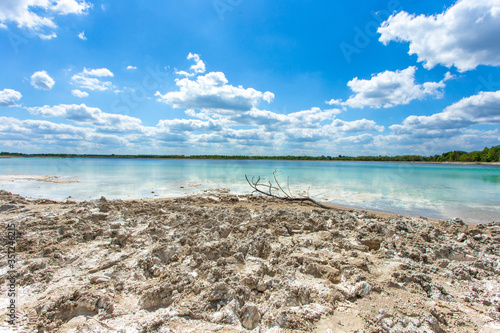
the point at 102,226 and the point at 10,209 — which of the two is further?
the point at 10,209

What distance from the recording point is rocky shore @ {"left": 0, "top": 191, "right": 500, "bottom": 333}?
2703 mm

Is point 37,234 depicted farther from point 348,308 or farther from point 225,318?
point 348,308

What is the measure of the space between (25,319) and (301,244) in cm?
431

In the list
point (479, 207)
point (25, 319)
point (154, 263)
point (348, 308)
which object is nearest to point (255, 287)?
point (348, 308)

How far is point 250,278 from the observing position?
333cm

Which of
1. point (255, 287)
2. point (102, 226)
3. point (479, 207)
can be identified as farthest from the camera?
point (479, 207)

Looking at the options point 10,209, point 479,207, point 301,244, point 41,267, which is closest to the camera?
point 41,267

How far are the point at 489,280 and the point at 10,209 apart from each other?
41.7 feet

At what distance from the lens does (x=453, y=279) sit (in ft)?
12.3

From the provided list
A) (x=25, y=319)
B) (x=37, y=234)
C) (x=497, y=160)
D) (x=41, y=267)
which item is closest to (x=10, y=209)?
(x=37, y=234)

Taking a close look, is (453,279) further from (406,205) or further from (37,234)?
(406,205)

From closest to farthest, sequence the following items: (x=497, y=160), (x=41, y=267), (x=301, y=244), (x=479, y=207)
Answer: (x=41, y=267), (x=301, y=244), (x=479, y=207), (x=497, y=160)

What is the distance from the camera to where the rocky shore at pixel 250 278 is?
2703 millimetres

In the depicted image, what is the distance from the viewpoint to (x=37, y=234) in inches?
199
